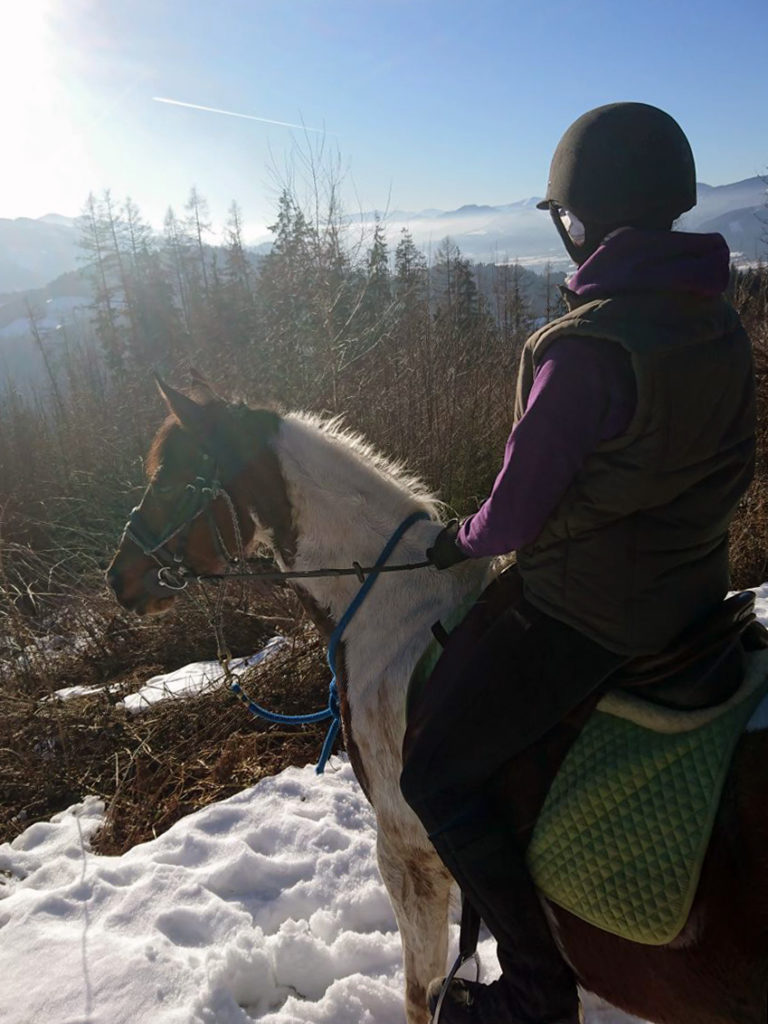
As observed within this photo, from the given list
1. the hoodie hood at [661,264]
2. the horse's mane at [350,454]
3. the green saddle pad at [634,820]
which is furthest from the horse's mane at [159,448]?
the green saddle pad at [634,820]

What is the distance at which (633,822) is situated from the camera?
1.63 m

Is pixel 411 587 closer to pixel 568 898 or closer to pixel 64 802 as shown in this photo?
pixel 568 898

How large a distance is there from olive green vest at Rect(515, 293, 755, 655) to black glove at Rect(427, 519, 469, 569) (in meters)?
0.36

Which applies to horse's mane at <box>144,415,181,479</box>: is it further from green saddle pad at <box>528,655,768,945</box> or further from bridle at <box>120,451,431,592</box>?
green saddle pad at <box>528,655,768,945</box>

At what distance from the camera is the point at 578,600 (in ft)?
5.62

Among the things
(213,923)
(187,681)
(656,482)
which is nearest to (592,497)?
(656,482)

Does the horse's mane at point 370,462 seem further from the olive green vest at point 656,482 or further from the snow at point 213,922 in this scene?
the snow at point 213,922

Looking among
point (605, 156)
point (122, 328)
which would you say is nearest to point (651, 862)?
point (605, 156)

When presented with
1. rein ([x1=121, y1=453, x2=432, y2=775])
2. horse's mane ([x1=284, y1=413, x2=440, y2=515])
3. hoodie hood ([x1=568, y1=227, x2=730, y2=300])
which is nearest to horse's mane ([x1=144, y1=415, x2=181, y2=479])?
rein ([x1=121, y1=453, x2=432, y2=775])

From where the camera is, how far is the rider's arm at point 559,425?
153cm

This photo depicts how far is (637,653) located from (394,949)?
2.25 m

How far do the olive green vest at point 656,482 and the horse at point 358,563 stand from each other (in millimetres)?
424

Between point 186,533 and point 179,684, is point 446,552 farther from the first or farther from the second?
point 179,684

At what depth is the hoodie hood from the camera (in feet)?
5.06
